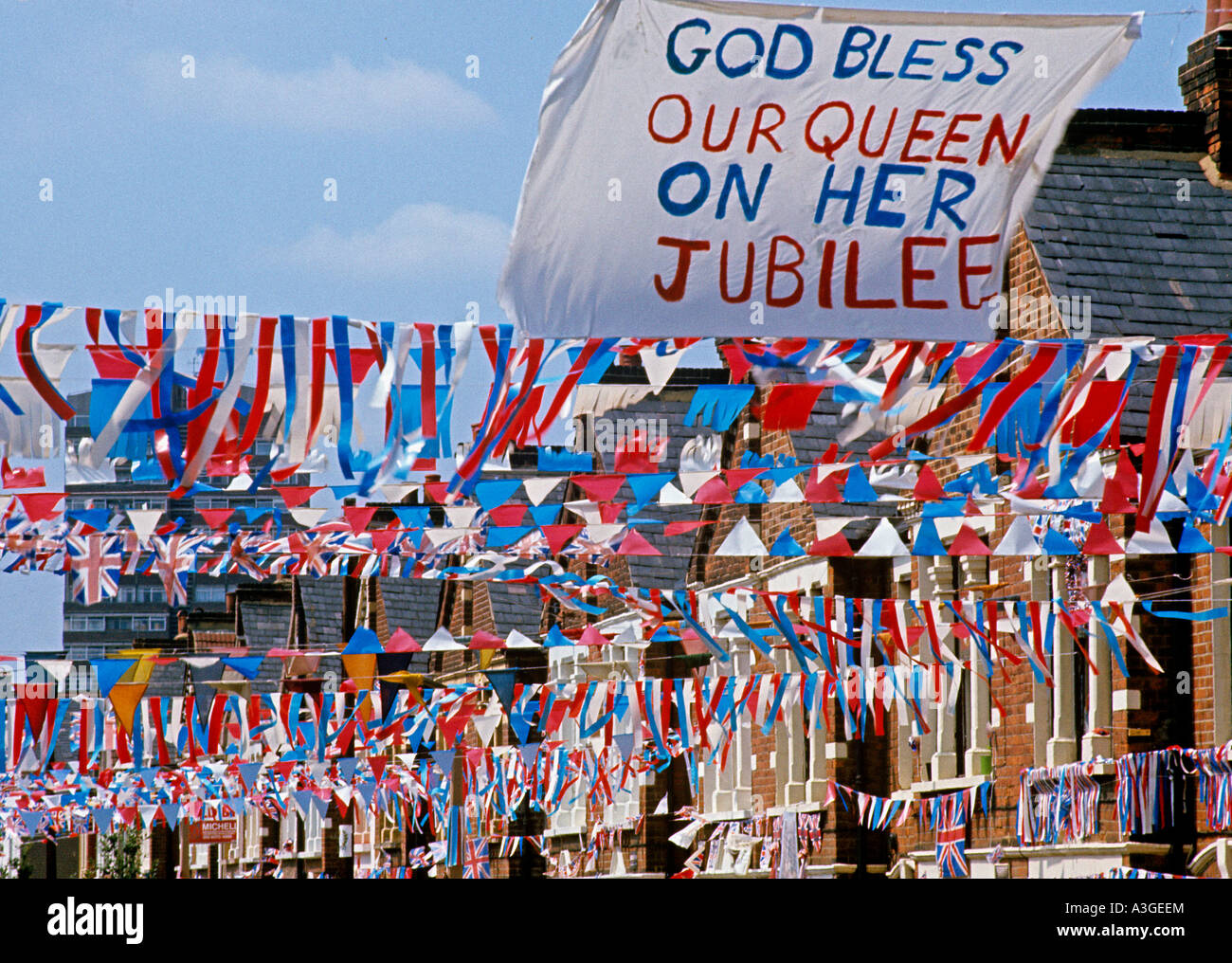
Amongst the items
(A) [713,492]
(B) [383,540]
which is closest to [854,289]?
(A) [713,492]

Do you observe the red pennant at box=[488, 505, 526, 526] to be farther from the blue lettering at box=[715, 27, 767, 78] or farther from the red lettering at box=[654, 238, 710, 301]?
the blue lettering at box=[715, 27, 767, 78]

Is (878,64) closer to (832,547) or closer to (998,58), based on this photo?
(998,58)

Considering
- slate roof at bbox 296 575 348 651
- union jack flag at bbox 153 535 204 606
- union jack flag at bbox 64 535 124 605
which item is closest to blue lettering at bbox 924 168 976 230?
union jack flag at bbox 64 535 124 605

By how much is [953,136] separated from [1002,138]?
236 millimetres

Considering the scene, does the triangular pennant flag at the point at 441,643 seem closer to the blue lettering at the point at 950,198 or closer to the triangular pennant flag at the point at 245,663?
the triangular pennant flag at the point at 245,663

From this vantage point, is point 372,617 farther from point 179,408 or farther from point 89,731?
point 179,408

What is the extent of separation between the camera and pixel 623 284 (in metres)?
8.06

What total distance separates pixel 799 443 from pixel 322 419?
37.8ft

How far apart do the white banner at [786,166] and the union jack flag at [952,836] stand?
31.2ft

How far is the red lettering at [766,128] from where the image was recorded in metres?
8.23

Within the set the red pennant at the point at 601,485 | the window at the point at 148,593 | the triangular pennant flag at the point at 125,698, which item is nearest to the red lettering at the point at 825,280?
the red pennant at the point at 601,485

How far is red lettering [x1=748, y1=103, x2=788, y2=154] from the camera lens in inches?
324

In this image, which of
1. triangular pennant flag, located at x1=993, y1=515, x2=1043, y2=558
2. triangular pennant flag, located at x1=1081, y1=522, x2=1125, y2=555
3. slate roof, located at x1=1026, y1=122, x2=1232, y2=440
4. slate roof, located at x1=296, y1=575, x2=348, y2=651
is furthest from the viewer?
slate roof, located at x1=296, y1=575, x2=348, y2=651
